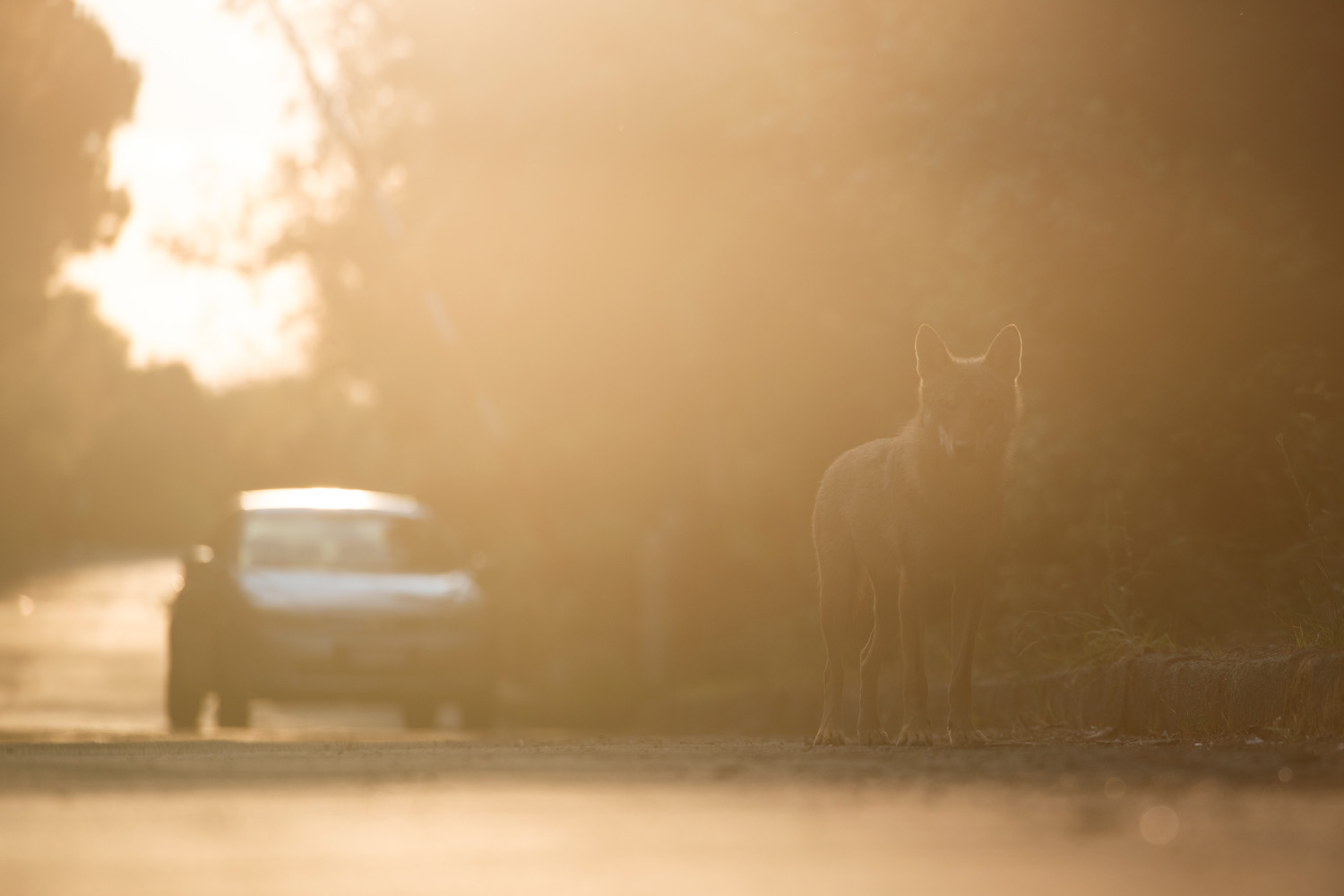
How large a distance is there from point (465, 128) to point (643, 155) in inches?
130

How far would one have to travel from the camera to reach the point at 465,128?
24406 millimetres

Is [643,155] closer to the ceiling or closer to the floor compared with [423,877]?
closer to the ceiling

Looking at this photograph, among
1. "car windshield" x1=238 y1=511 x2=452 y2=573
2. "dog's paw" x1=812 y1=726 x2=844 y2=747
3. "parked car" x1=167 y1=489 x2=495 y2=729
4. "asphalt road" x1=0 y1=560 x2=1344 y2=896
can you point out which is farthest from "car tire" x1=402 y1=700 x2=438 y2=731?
"asphalt road" x1=0 y1=560 x2=1344 y2=896

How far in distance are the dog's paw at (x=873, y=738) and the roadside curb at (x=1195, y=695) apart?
3.70 feet

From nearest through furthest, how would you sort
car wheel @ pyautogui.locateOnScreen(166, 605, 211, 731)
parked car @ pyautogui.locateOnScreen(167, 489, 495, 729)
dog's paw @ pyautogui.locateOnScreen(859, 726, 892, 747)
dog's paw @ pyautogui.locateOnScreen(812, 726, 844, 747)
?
1. dog's paw @ pyautogui.locateOnScreen(859, 726, 892, 747)
2. dog's paw @ pyautogui.locateOnScreen(812, 726, 844, 747)
3. parked car @ pyautogui.locateOnScreen(167, 489, 495, 729)
4. car wheel @ pyautogui.locateOnScreen(166, 605, 211, 731)

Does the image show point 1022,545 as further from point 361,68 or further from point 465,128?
point 361,68

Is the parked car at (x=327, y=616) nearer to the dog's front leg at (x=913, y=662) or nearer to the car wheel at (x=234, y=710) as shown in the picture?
the car wheel at (x=234, y=710)

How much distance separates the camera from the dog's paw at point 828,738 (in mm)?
9219

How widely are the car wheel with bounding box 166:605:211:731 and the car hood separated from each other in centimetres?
72

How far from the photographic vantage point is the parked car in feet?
56.5

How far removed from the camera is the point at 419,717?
63.0 ft

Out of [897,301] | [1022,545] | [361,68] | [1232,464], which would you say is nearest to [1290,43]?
[1232,464]

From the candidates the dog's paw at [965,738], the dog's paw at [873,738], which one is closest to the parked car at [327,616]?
the dog's paw at [873,738]

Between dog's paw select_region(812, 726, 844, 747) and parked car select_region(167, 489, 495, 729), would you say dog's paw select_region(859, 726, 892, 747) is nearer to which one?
dog's paw select_region(812, 726, 844, 747)
